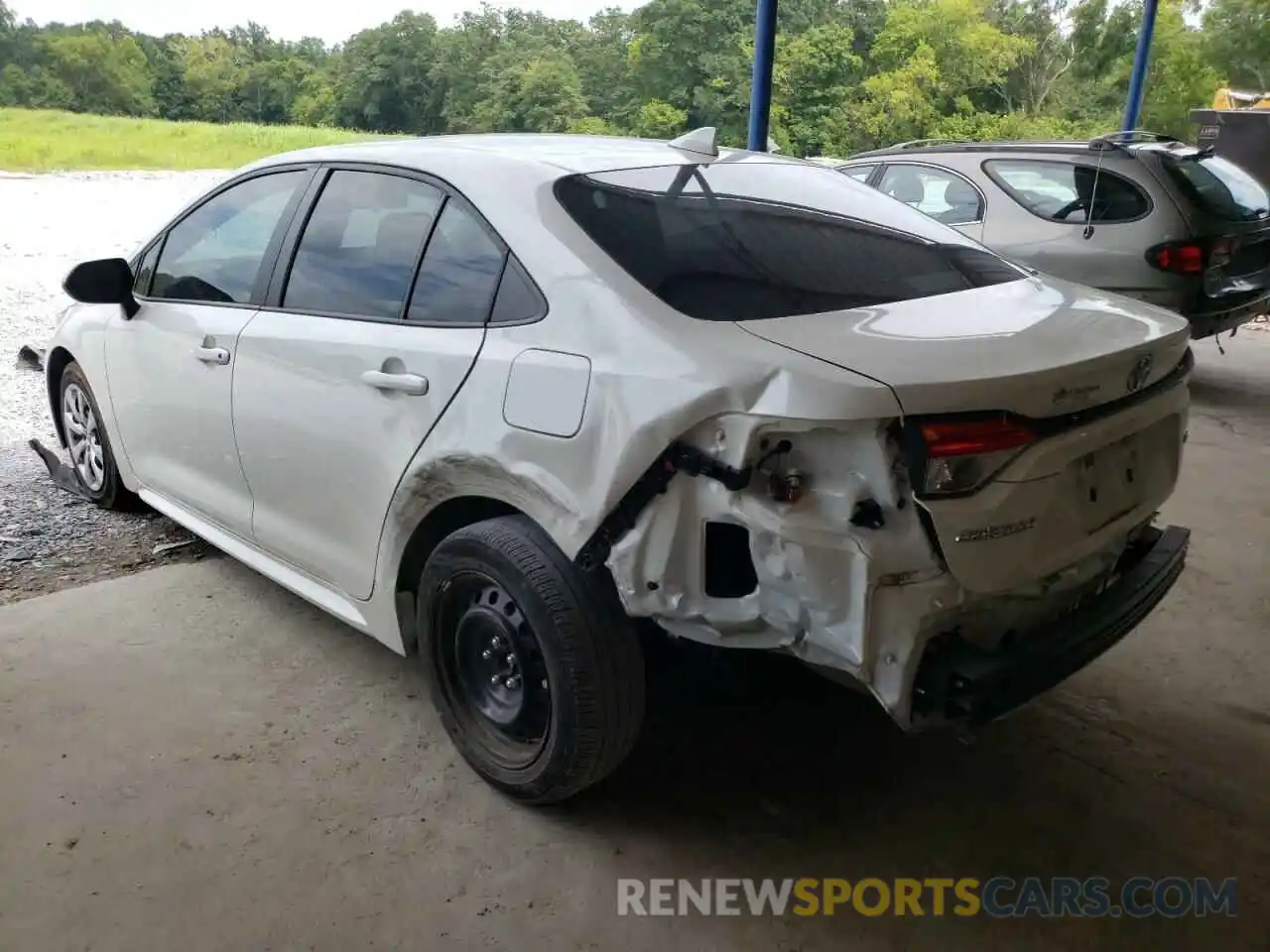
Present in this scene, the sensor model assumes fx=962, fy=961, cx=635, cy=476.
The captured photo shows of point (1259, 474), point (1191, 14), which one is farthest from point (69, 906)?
point (1191, 14)

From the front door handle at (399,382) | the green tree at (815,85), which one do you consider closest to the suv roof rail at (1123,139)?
the green tree at (815,85)

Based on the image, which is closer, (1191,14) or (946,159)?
(946,159)

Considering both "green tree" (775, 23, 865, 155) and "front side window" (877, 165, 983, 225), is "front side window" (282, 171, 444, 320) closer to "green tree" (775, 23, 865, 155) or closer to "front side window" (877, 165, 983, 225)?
"front side window" (877, 165, 983, 225)

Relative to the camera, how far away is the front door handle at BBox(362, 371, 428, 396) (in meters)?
2.36

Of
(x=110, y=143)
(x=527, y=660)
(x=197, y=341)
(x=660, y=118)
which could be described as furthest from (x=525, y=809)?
(x=110, y=143)

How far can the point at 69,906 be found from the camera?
2.08 meters

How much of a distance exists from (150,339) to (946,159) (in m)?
5.19

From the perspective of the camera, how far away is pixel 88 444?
4137 millimetres

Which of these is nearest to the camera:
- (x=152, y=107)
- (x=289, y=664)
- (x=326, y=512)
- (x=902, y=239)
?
(x=902, y=239)

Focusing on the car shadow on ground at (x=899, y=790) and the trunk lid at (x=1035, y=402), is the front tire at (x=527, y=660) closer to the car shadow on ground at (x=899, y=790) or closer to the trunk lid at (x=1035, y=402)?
the car shadow on ground at (x=899, y=790)

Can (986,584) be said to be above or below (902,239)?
below

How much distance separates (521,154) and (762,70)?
4421 millimetres

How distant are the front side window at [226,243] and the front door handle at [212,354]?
16cm

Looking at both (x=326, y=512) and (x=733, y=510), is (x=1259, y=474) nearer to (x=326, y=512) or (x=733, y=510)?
(x=733, y=510)
